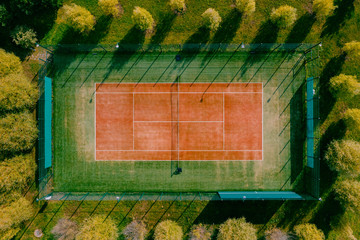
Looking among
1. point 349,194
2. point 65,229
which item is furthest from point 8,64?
point 349,194

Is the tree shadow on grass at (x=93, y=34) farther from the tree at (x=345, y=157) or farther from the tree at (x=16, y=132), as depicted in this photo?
the tree at (x=345, y=157)

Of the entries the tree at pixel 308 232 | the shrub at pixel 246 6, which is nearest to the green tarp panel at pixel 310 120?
the tree at pixel 308 232

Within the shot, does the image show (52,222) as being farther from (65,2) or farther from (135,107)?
(65,2)

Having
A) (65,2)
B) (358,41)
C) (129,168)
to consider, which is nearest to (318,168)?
(358,41)

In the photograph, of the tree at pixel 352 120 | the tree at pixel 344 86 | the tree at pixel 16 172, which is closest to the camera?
the tree at pixel 16 172

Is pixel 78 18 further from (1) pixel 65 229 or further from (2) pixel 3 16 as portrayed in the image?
(1) pixel 65 229

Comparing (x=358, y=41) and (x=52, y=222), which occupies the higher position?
(x=358, y=41)
